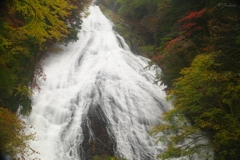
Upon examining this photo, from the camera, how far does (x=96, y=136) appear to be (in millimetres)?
9039

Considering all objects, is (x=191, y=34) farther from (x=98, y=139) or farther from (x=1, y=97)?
(x=1, y=97)

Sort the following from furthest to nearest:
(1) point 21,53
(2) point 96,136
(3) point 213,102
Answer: (1) point 21,53, (2) point 96,136, (3) point 213,102

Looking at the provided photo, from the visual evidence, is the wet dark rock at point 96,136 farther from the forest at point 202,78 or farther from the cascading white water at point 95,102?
the forest at point 202,78

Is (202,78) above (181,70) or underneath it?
underneath

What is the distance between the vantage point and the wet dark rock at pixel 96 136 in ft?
27.9

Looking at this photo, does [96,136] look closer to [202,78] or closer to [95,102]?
[95,102]

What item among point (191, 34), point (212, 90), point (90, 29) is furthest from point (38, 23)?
point (90, 29)

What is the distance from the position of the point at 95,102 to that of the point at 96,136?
210cm

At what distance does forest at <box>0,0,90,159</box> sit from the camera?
445 cm

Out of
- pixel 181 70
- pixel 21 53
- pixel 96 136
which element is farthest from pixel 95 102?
pixel 181 70

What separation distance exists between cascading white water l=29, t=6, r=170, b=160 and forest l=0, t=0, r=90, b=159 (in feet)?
2.82

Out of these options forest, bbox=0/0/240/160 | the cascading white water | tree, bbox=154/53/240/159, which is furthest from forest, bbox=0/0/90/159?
tree, bbox=154/53/240/159

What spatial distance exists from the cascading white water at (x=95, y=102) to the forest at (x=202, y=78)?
1.22 m

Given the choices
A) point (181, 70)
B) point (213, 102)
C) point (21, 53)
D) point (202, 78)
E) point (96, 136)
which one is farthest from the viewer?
point (21, 53)
